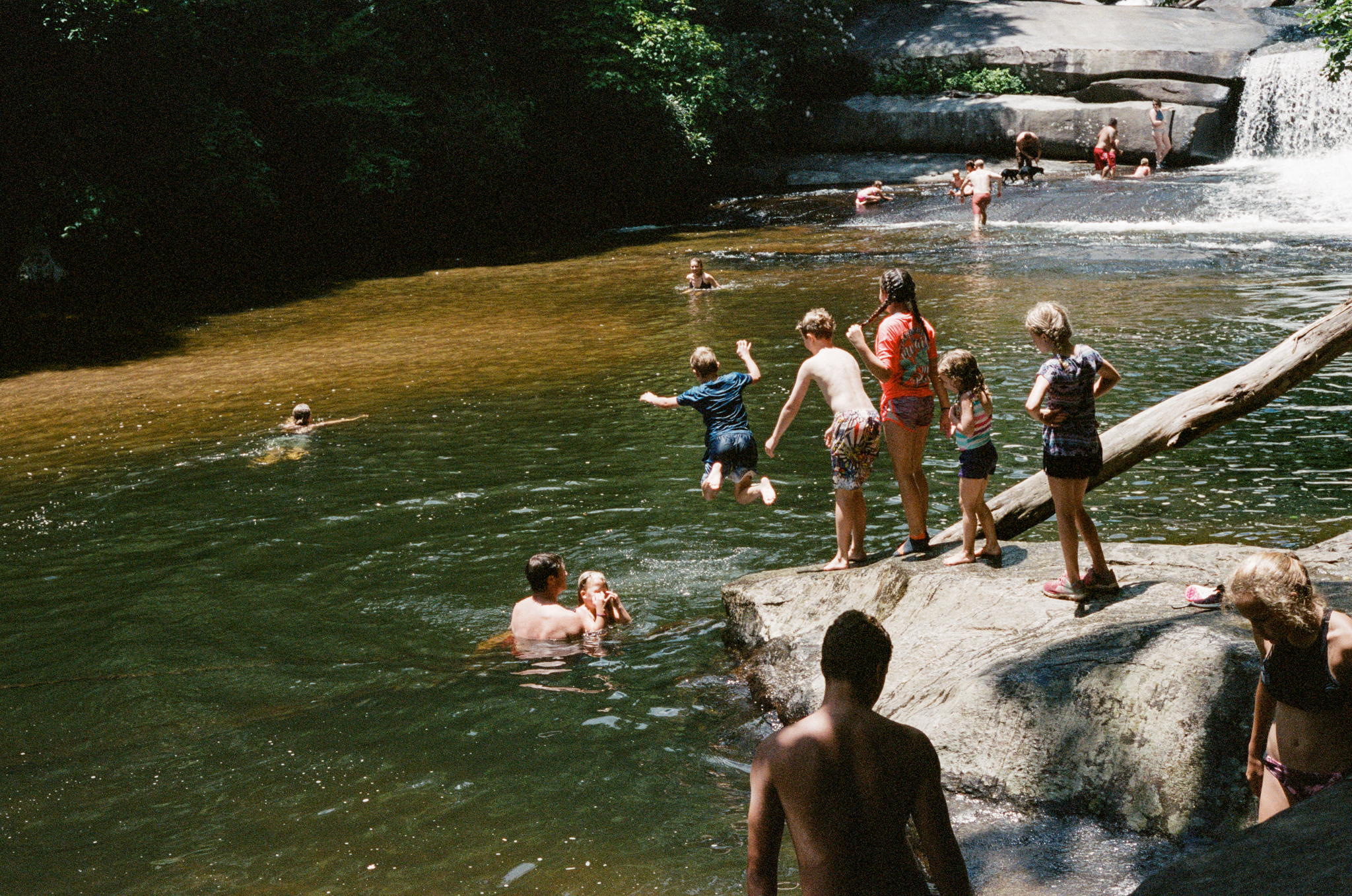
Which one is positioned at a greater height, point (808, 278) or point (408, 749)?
point (808, 278)

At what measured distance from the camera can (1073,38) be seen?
122 feet

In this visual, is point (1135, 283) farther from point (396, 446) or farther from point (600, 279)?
point (396, 446)

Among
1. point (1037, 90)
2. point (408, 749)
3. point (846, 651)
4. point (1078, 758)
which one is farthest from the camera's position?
point (1037, 90)

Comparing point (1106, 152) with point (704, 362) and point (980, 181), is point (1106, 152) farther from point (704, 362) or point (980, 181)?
point (704, 362)

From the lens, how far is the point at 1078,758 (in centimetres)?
541

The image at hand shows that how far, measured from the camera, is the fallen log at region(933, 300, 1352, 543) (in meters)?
7.62

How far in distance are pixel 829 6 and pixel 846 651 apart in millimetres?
40837

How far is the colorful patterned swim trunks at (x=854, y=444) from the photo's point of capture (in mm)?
7445

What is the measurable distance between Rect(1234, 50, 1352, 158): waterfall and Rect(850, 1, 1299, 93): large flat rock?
1272 millimetres

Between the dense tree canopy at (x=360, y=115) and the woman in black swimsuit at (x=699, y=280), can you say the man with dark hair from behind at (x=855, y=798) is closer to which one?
the woman in black swimsuit at (x=699, y=280)

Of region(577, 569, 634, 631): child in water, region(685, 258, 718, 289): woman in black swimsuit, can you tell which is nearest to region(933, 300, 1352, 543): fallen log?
region(577, 569, 634, 631): child in water

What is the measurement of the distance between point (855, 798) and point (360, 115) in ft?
95.9

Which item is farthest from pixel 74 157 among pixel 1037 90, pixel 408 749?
pixel 1037 90

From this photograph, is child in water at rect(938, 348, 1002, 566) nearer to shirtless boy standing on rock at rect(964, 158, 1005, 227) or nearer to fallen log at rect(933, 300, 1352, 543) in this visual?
fallen log at rect(933, 300, 1352, 543)
